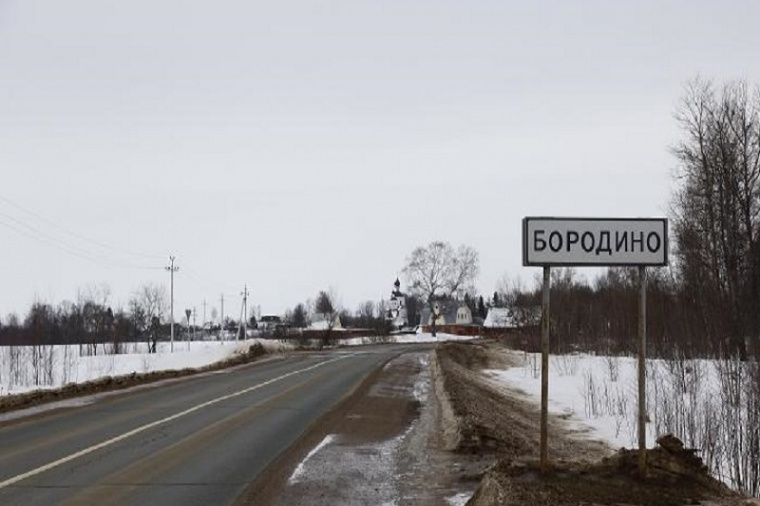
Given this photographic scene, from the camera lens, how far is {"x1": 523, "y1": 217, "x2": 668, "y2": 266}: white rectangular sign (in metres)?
7.44

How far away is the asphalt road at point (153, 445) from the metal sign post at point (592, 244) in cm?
386

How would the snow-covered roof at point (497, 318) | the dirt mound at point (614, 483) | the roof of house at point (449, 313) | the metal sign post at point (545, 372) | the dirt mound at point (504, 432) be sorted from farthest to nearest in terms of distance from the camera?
the roof of house at point (449, 313), the snow-covered roof at point (497, 318), the dirt mound at point (504, 432), the metal sign post at point (545, 372), the dirt mound at point (614, 483)

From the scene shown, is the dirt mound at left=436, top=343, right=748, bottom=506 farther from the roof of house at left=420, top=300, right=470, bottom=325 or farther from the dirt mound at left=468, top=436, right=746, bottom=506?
the roof of house at left=420, top=300, right=470, bottom=325

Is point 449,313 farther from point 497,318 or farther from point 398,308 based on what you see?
point 497,318

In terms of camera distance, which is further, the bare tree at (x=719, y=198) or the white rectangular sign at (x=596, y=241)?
the bare tree at (x=719, y=198)

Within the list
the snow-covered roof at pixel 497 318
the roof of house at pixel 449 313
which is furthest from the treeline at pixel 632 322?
the roof of house at pixel 449 313

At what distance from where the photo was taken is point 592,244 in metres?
7.50

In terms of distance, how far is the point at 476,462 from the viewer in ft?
32.4

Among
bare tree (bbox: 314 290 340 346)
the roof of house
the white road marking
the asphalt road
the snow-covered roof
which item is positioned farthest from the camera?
the roof of house

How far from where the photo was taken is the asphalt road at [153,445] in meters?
8.16

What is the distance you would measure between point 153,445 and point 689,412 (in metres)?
8.51

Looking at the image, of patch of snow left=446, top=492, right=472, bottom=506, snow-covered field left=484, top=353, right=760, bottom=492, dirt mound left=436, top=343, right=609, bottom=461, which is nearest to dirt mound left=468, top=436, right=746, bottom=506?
patch of snow left=446, top=492, right=472, bottom=506

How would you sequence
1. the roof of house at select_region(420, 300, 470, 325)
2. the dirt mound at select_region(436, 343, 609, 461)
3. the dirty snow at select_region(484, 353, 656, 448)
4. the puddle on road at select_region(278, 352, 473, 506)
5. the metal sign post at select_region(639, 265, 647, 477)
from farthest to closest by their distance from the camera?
the roof of house at select_region(420, 300, 470, 325) < the dirty snow at select_region(484, 353, 656, 448) < the dirt mound at select_region(436, 343, 609, 461) < the puddle on road at select_region(278, 352, 473, 506) < the metal sign post at select_region(639, 265, 647, 477)

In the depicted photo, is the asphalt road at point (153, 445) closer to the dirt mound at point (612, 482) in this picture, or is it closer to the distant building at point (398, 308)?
the dirt mound at point (612, 482)
